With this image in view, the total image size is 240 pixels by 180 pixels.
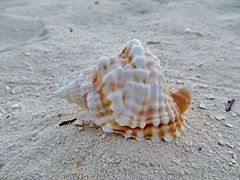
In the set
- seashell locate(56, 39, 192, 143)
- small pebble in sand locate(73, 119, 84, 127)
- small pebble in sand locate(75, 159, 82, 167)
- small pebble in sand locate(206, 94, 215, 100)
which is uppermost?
seashell locate(56, 39, 192, 143)

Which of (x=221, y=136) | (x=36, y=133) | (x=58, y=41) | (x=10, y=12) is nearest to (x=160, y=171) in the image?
(x=221, y=136)

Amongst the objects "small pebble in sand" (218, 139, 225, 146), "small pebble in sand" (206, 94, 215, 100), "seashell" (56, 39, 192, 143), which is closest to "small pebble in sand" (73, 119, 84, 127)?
"seashell" (56, 39, 192, 143)

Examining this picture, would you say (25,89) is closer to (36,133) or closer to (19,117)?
(19,117)

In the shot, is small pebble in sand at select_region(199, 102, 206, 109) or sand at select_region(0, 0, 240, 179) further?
small pebble in sand at select_region(199, 102, 206, 109)

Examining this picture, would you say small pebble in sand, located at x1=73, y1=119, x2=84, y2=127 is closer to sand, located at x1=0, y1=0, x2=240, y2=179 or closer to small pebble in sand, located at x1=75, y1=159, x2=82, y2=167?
sand, located at x1=0, y1=0, x2=240, y2=179

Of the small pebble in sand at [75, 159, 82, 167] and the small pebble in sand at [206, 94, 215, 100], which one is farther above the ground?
the small pebble in sand at [206, 94, 215, 100]

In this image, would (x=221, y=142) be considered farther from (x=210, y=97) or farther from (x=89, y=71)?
(x=89, y=71)

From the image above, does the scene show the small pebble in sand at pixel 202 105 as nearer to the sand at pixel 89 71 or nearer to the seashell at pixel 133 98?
the sand at pixel 89 71
